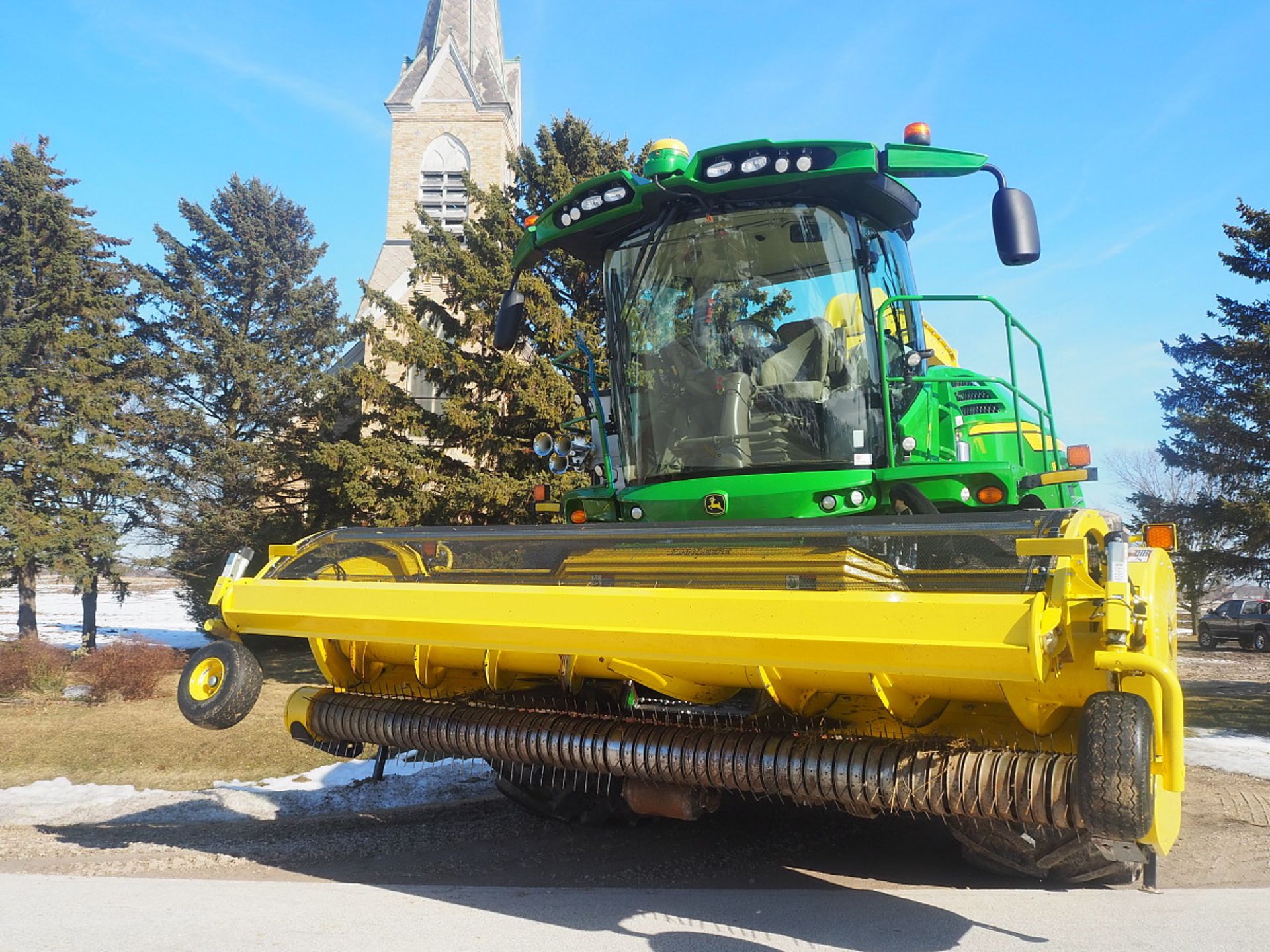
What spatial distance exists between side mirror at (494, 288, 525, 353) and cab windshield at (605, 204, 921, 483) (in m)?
0.83

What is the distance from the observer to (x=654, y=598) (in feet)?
10.1

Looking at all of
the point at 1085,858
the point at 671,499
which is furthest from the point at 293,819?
the point at 1085,858

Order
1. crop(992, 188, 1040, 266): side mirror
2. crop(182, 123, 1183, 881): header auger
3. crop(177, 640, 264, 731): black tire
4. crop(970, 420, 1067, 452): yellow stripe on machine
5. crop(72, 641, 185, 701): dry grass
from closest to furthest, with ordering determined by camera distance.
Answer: crop(182, 123, 1183, 881): header auger, crop(177, 640, 264, 731): black tire, crop(992, 188, 1040, 266): side mirror, crop(970, 420, 1067, 452): yellow stripe on machine, crop(72, 641, 185, 701): dry grass

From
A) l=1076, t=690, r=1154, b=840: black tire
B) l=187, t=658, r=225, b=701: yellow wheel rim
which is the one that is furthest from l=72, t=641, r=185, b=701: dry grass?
l=1076, t=690, r=1154, b=840: black tire

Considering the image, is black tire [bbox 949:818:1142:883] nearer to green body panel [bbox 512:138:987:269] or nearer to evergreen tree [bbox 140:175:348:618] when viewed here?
green body panel [bbox 512:138:987:269]

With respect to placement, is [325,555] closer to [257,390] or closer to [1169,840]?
[1169,840]

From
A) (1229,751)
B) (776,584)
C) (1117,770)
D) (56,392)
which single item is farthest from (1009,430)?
(56,392)

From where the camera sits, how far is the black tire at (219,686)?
157 inches

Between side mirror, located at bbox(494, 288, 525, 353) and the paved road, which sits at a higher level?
side mirror, located at bbox(494, 288, 525, 353)

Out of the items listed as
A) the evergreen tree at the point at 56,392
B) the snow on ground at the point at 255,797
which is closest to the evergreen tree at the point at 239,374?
the evergreen tree at the point at 56,392

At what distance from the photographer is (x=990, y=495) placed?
4.31m

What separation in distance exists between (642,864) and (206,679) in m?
2.24

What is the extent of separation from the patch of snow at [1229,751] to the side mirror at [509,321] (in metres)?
6.88

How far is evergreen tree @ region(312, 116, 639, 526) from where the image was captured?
1432 cm
